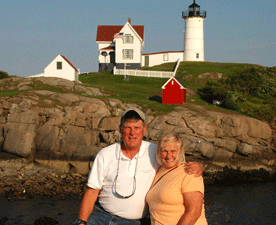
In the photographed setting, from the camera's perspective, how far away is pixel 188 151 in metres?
28.5

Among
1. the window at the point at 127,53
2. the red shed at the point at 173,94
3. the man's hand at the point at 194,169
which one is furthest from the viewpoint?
the window at the point at 127,53

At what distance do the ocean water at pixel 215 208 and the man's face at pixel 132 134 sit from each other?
44.8 ft

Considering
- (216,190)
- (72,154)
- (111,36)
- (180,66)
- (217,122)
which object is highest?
(111,36)

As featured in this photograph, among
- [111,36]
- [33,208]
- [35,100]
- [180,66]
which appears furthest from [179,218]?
[111,36]

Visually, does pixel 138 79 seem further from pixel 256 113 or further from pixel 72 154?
pixel 72 154

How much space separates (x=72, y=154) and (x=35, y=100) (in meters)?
5.82

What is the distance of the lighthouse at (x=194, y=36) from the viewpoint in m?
64.8

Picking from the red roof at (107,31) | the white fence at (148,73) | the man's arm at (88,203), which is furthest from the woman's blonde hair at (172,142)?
the red roof at (107,31)

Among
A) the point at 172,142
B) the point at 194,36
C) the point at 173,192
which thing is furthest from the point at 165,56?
the point at 173,192

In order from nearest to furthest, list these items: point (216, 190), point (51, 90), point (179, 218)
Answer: point (179, 218)
point (216, 190)
point (51, 90)

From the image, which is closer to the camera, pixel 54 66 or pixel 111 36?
pixel 54 66

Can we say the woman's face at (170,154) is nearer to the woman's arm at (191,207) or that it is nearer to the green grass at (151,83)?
the woman's arm at (191,207)

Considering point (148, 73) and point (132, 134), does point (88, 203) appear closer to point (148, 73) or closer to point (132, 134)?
point (132, 134)

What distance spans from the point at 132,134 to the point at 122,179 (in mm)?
730
